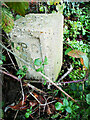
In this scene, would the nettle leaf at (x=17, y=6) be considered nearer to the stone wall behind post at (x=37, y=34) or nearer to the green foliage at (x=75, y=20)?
the stone wall behind post at (x=37, y=34)

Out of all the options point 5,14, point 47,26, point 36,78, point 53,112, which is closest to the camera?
point 5,14

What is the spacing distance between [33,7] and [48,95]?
3.92 ft

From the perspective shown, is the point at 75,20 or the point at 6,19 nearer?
the point at 6,19

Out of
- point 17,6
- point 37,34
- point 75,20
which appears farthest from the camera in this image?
point 75,20

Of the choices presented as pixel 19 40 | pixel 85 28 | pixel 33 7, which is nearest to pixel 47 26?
pixel 19 40

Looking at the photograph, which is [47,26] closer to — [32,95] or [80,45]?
[32,95]

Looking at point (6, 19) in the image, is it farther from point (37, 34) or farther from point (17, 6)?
point (37, 34)

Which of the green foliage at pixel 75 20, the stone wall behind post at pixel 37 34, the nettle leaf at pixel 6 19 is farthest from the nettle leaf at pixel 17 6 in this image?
the green foliage at pixel 75 20

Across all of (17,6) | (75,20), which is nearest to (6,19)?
(17,6)

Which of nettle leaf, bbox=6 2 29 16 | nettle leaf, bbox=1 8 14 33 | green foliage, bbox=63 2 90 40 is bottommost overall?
green foliage, bbox=63 2 90 40

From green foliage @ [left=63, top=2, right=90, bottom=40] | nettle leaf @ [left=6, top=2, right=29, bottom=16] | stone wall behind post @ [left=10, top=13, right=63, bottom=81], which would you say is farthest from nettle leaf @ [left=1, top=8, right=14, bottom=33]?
green foliage @ [left=63, top=2, right=90, bottom=40]

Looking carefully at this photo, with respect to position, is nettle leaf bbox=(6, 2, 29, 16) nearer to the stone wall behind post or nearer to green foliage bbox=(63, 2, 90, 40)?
the stone wall behind post

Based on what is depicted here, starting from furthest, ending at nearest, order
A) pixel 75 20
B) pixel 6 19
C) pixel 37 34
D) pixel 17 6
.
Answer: pixel 75 20, pixel 37 34, pixel 6 19, pixel 17 6

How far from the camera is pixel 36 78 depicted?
145 centimetres
